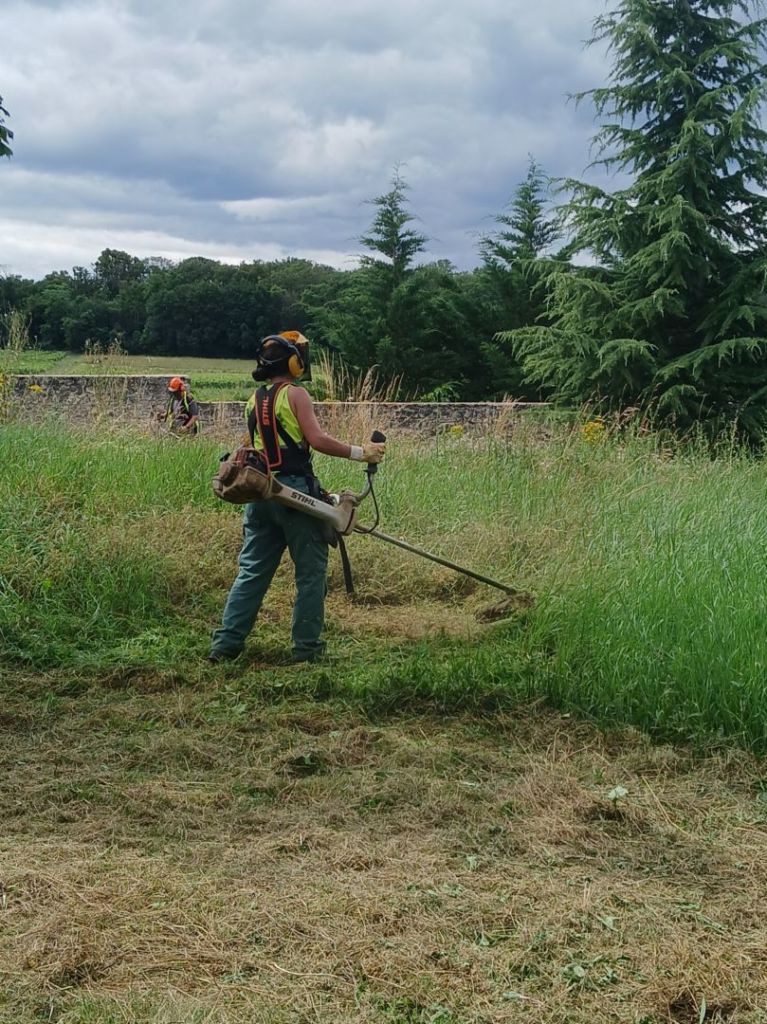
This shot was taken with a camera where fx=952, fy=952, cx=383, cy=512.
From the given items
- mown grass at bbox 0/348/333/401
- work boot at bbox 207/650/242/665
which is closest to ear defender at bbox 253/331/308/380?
work boot at bbox 207/650/242/665

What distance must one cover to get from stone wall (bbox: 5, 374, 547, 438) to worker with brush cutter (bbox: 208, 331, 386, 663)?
451cm

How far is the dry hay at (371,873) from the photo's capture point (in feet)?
7.66

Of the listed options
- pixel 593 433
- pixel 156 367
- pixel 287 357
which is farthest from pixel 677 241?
→ pixel 156 367

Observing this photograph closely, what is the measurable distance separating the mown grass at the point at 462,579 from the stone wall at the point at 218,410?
113 cm

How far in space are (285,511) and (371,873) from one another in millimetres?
2414

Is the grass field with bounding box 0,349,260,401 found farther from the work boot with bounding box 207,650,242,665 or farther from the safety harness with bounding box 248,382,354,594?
the work boot with bounding box 207,650,242,665

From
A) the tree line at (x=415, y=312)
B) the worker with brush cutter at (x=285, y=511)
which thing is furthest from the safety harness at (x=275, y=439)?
the tree line at (x=415, y=312)

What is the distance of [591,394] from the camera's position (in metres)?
14.4

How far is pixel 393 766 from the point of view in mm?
3865

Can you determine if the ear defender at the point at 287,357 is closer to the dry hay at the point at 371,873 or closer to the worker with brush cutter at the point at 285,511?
the worker with brush cutter at the point at 285,511

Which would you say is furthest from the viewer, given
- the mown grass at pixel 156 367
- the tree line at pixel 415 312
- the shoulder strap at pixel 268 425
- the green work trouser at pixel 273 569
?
the tree line at pixel 415 312

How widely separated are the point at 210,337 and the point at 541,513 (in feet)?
91.2

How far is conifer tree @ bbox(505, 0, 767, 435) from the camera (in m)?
13.9

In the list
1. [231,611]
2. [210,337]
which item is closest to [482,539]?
[231,611]
